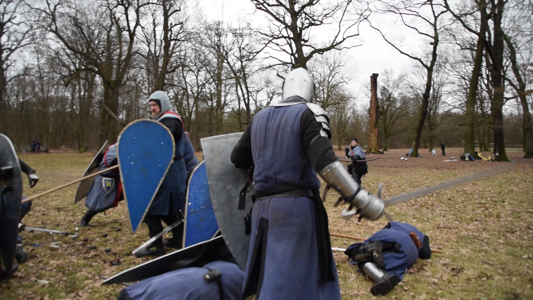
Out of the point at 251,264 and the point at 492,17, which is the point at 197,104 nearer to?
the point at 492,17

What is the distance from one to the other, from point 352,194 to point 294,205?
289mm

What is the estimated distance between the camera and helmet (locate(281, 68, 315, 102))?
2.04m

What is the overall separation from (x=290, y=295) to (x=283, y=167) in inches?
23.6

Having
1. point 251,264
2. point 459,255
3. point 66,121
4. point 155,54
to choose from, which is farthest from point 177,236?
point 66,121

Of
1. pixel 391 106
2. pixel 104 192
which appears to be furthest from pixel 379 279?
pixel 391 106

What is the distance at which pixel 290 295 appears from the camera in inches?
65.2

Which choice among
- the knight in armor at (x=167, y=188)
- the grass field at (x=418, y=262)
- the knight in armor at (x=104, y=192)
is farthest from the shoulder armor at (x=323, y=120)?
the knight in armor at (x=104, y=192)

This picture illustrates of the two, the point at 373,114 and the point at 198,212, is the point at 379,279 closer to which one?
the point at 198,212

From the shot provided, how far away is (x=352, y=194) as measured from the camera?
178 cm

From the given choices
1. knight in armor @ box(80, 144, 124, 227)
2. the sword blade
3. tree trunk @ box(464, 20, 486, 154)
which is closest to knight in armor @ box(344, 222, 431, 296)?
the sword blade

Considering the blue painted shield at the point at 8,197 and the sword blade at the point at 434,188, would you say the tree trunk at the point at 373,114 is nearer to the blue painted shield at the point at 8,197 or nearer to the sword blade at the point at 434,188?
the sword blade at the point at 434,188

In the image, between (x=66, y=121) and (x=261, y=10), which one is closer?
(x=261, y=10)

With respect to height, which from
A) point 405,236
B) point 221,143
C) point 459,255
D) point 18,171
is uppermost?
point 221,143

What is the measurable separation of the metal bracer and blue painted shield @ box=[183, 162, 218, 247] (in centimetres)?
150
